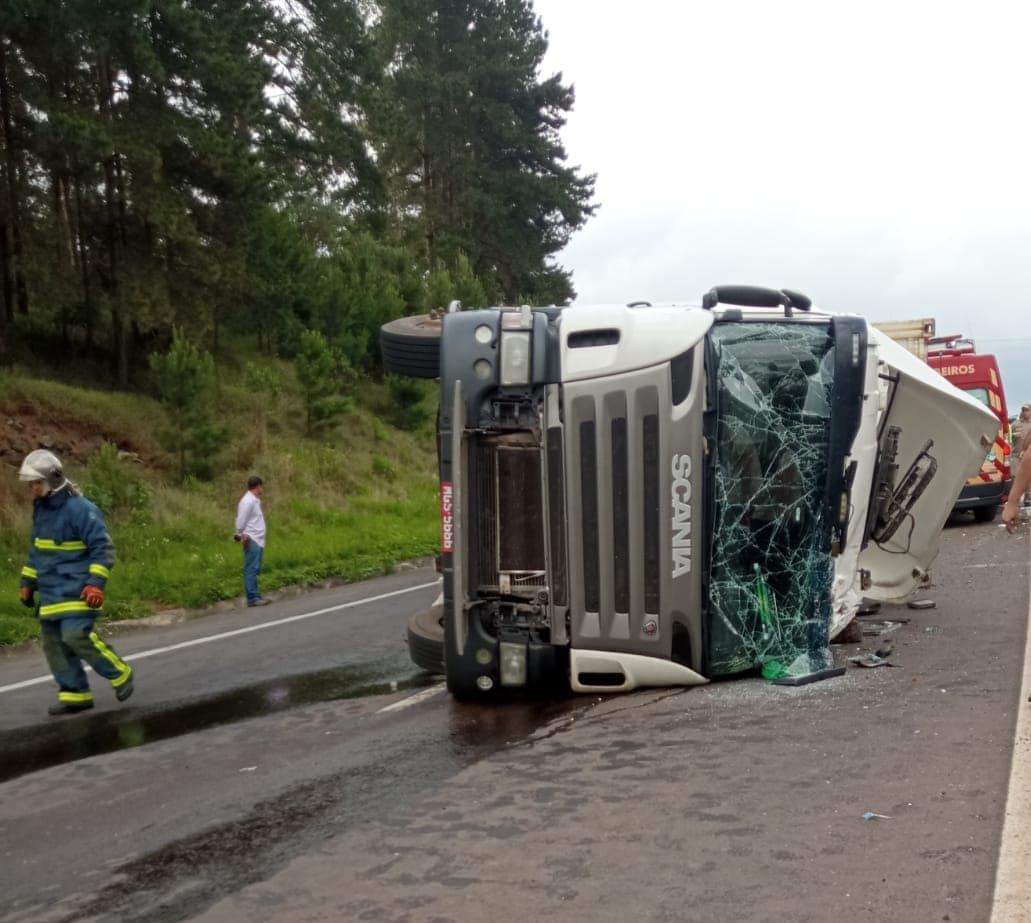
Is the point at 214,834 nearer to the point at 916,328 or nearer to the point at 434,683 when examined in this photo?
the point at 434,683

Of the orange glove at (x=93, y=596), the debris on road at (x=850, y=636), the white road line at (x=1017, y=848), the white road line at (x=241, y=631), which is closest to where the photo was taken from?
the white road line at (x=1017, y=848)

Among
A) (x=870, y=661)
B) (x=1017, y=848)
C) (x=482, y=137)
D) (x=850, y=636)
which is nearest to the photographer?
(x=1017, y=848)

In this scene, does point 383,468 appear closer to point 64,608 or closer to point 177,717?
point 64,608

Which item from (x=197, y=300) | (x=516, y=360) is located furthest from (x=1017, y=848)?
(x=197, y=300)

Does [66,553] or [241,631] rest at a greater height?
[66,553]

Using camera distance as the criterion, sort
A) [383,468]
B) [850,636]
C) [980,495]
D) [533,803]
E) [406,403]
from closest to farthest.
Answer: [533,803] < [850,636] < [980,495] < [383,468] < [406,403]

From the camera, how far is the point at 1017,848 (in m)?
4.06

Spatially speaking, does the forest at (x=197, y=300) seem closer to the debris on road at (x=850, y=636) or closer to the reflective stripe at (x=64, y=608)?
the reflective stripe at (x=64, y=608)

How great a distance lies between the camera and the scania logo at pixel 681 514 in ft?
21.3

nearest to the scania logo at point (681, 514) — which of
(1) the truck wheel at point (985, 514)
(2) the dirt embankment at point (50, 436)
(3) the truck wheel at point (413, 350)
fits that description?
(3) the truck wheel at point (413, 350)

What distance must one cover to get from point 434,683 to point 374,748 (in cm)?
172

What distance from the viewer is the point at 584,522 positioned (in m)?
6.57

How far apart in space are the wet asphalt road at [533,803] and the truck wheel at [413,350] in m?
2.16

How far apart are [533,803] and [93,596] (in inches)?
160
